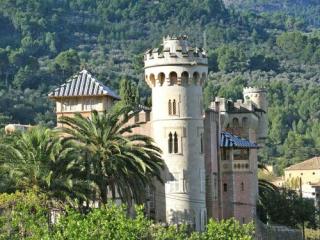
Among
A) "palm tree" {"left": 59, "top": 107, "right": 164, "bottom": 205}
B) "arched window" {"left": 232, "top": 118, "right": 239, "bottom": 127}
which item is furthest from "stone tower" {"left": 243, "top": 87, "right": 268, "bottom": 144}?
"palm tree" {"left": 59, "top": 107, "right": 164, "bottom": 205}

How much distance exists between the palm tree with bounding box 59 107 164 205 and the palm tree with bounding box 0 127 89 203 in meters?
1.22

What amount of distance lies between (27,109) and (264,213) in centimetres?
11882

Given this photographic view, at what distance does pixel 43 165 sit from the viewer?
202 feet

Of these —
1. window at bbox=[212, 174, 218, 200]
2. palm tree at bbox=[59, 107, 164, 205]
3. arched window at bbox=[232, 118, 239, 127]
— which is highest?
arched window at bbox=[232, 118, 239, 127]

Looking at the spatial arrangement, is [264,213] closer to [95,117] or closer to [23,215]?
[95,117]

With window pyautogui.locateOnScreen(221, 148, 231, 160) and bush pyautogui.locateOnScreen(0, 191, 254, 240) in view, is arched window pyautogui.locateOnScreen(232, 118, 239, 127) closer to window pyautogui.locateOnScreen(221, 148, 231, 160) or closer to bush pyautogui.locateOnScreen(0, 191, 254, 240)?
window pyautogui.locateOnScreen(221, 148, 231, 160)

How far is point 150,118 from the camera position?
71562mm

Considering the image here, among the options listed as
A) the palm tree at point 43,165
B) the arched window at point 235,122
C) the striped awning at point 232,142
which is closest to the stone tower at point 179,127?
the striped awning at point 232,142

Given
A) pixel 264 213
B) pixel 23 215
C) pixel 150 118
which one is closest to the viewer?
pixel 23 215

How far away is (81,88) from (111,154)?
12.6m

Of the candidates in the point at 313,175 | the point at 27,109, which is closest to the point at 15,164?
the point at 313,175

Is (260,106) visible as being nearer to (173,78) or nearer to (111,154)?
(173,78)

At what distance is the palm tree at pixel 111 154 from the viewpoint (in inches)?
2520

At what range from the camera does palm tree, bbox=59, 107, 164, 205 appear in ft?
210
